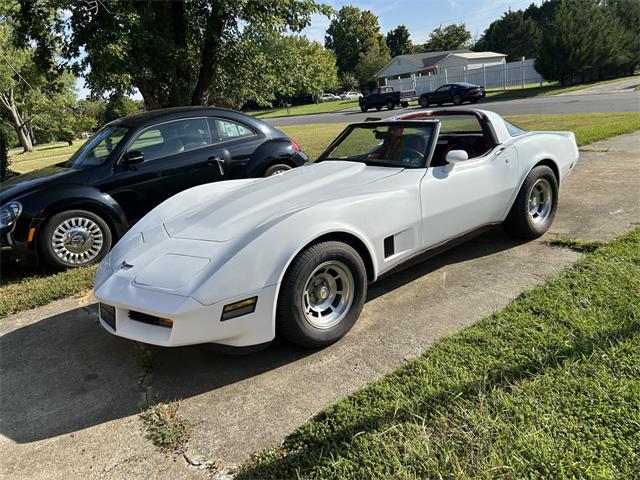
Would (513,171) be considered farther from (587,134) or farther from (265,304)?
(587,134)

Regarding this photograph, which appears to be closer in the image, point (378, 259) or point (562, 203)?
point (378, 259)

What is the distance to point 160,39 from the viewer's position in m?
10.2

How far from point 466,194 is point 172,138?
3.72 metres

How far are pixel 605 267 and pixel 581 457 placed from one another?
216 cm

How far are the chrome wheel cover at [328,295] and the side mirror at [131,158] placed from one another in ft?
11.3

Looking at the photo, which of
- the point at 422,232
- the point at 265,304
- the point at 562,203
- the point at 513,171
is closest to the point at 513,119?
the point at 562,203

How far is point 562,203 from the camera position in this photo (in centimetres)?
578

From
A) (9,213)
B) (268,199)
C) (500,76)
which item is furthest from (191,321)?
(500,76)

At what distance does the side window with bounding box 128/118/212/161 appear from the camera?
5805 millimetres

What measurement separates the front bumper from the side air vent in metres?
1.00

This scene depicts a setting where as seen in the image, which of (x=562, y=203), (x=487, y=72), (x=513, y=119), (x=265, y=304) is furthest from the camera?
(x=487, y=72)

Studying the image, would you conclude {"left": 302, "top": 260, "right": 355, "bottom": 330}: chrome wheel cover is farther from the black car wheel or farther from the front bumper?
the black car wheel

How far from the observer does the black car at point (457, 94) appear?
3005 cm

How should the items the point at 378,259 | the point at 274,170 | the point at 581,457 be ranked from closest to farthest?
the point at 581,457, the point at 378,259, the point at 274,170
